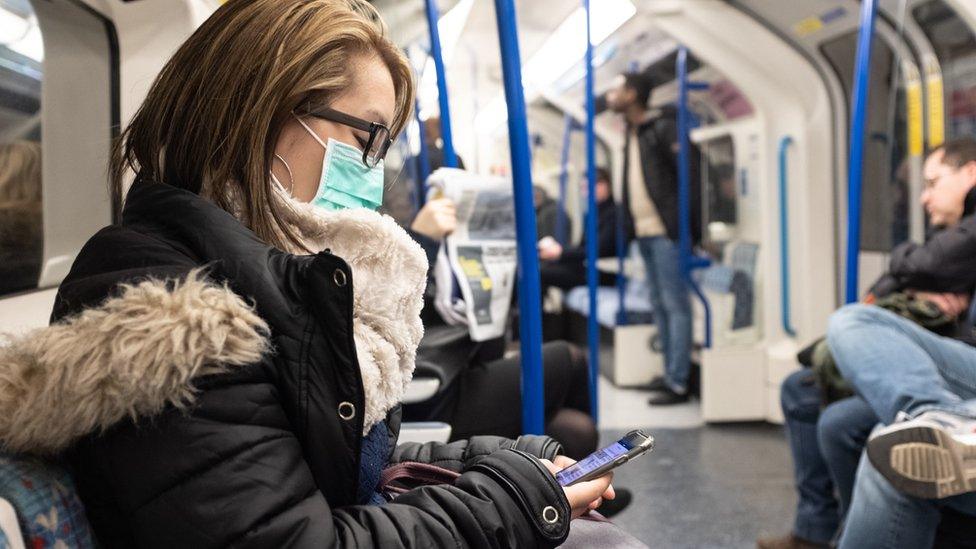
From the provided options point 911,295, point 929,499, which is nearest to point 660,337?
point 911,295

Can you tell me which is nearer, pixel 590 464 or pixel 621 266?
pixel 590 464

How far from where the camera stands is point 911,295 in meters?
2.73

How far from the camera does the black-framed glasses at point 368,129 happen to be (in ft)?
3.79

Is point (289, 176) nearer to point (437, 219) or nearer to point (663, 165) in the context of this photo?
point (437, 219)

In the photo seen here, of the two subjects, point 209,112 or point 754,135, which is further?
point 754,135

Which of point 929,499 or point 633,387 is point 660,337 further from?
point 929,499

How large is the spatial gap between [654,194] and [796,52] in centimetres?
114

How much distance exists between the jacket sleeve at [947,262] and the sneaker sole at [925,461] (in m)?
1.13

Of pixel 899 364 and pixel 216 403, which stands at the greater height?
pixel 216 403

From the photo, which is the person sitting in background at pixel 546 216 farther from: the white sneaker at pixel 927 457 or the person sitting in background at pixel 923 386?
the white sneaker at pixel 927 457

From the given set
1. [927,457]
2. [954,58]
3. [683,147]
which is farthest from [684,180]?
[927,457]

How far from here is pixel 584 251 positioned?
5855 mm

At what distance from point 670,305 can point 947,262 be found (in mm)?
2488

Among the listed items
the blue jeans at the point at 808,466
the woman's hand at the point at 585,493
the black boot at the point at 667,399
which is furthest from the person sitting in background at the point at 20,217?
the black boot at the point at 667,399
